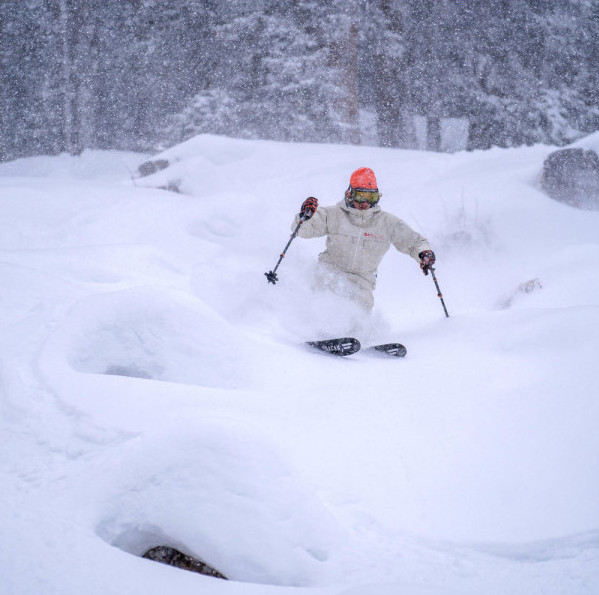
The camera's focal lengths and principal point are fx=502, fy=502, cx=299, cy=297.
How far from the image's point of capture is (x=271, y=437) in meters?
2.35

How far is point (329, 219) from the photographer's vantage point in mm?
5121

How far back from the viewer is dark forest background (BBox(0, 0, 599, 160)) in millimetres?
13023

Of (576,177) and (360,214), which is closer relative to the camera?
(360,214)

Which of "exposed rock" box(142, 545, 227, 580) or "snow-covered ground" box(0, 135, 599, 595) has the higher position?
"snow-covered ground" box(0, 135, 599, 595)

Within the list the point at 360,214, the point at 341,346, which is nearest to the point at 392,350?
the point at 341,346

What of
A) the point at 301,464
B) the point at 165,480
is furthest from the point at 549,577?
the point at 165,480

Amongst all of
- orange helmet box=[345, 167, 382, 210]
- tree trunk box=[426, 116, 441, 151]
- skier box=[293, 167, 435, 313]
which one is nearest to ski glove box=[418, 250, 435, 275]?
skier box=[293, 167, 435, 313]

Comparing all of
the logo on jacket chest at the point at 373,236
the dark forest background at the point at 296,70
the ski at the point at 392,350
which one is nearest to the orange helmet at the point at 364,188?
the logo on jacket chest at the point at 373,236

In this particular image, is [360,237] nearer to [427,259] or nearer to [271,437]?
[427,259]

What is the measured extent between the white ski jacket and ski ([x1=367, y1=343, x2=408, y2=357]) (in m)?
1.01

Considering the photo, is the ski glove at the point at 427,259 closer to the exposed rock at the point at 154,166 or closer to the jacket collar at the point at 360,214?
the jacket collar at the point at 360,214

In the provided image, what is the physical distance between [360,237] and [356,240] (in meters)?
0.05

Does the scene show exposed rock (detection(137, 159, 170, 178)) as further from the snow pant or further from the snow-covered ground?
the snow pant

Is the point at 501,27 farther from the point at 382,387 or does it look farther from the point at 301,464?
the point at 301,464
